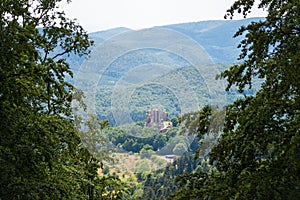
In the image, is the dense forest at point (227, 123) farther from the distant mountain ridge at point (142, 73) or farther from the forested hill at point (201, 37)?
the distant mountain ridge at point (142, 73)

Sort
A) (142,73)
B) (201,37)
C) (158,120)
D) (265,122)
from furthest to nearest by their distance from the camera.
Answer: (201,37) → (142,73) → (158,120) → (265,122)

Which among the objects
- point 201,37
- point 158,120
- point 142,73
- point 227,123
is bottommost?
point 158,120

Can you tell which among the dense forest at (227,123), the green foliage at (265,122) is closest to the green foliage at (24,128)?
the dense forest at (227,123)

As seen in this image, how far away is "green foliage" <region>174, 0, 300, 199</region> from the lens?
4246 mm

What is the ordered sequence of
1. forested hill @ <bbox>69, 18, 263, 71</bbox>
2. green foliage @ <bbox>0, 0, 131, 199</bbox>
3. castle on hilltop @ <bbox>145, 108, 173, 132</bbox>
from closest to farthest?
green foliage @ <bbox>0, 0, 131, 199</bbox>
castle on hilltop @ <bbox>145, 108, 173, 132</bbox>
forested hill @ <bbox>69, 18, 263, 71</bbox>

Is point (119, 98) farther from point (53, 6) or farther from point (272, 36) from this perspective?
point (272, 36)

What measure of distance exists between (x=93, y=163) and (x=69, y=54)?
340 centimetres

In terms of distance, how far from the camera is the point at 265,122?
439cm

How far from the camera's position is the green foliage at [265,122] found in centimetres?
425

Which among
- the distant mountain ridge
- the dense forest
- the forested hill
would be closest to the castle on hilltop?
the distant mountain ridge

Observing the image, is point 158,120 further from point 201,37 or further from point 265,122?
point 201,37

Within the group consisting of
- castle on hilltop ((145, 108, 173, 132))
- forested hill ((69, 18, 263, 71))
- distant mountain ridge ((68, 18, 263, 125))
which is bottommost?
castle on hilltop ((145, 108, 173, 132))

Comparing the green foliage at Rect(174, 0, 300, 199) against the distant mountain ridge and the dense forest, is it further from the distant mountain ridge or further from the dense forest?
the distant mountain ridge

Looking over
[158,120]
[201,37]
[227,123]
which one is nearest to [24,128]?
[227,123]
